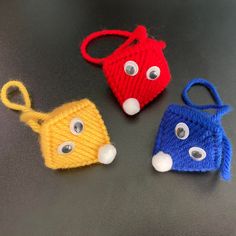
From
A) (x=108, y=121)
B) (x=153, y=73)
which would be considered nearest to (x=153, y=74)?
(x=153, y=73)

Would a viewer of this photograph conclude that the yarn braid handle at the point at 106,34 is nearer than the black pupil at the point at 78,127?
No

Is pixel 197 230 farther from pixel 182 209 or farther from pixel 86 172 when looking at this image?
pixel 86 172

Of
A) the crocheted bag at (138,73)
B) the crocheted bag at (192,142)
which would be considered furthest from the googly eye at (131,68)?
the crocheted bag at (192,142)

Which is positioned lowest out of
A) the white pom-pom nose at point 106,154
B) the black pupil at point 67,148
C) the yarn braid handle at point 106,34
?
the black pupil at point 67,148

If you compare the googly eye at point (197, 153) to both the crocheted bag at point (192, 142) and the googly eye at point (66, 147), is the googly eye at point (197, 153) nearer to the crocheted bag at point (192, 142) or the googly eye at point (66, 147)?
the crocheted bag at point (192, 142)

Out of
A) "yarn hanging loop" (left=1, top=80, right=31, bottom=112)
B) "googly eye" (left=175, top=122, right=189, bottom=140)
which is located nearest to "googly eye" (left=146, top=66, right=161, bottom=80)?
"googly eye" (left=175, top=122, right=189, bottom=140)

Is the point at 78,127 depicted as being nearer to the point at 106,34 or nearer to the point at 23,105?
the point at 23,105
